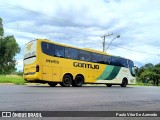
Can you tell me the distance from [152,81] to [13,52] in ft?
160

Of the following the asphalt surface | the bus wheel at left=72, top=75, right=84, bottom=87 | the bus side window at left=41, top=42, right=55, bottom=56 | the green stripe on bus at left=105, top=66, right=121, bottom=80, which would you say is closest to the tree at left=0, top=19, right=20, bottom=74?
the green stripe on bus at left=105, top=66, right=121, bottom=80

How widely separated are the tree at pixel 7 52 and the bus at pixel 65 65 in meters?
37.3

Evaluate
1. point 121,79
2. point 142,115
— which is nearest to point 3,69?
point 121,79

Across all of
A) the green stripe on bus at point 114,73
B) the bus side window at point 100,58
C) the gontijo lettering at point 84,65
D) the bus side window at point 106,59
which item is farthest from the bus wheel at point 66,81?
the green stripe on bus at point 114,73

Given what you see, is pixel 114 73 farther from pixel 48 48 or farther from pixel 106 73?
pixel 48 48

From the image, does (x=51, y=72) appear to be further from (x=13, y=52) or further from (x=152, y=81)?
(x=152, y=81)

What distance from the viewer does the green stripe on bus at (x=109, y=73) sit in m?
26.6

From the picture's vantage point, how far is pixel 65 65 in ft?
73.2

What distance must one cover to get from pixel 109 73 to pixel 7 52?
38.6 m

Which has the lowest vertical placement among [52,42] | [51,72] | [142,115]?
[142,115]

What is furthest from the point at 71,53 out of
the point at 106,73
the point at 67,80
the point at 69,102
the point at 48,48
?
→ the point at 69,102

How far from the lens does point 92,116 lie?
727 cm

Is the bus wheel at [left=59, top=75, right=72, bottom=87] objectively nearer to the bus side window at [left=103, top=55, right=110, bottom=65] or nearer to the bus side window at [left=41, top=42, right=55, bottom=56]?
the bus side window at [left=41, top=42, right=55, bottom=56]

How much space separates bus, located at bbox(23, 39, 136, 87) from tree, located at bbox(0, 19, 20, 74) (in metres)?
37.3
